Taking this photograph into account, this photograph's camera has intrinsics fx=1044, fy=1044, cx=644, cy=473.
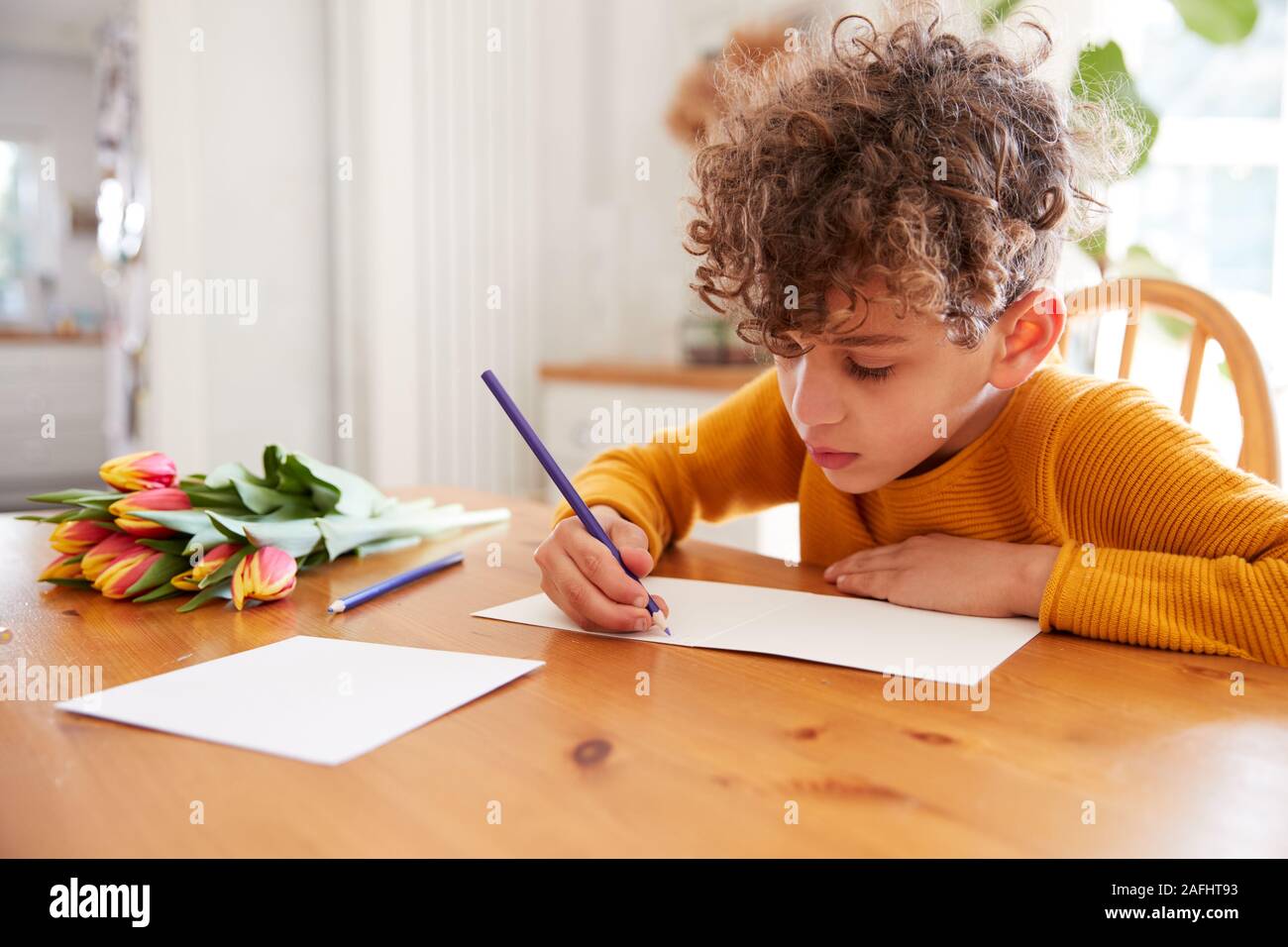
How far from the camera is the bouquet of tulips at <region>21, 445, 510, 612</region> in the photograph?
2.63 feet

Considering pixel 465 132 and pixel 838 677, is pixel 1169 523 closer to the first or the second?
pixel 838 677

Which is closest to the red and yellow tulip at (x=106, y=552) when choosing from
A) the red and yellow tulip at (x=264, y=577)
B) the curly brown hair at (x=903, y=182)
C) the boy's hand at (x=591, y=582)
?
the red and yellow tulip at (x=264, y=577)

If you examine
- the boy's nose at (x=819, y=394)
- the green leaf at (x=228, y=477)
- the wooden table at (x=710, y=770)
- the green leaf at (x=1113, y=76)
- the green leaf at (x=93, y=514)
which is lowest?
the wooden table at (x=710, y=770)

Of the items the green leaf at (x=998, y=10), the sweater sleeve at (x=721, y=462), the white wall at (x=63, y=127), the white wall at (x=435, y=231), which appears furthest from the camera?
the white wall at (x=63, y=127)

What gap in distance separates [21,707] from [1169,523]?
76 centimetres

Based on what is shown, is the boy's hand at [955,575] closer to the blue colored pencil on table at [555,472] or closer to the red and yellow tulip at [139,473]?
the blue colored pencil on table at [555,472]

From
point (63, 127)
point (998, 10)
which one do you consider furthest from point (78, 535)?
point (63, 127)

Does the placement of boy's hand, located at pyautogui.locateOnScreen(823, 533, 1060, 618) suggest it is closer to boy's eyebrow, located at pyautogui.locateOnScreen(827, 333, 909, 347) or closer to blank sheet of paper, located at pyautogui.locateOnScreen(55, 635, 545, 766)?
boy's eyebrow, located at pyautogui.locateOnScreen(827, 333, 909, 347)

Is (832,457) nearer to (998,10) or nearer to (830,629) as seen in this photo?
(830,629)

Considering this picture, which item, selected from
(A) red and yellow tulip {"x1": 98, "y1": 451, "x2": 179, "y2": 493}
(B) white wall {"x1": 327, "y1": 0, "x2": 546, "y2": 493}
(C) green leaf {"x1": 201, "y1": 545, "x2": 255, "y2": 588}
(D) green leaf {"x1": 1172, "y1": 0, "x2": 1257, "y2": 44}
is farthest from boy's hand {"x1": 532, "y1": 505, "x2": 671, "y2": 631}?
(B) white wall {"x1": 327, "y1": 0, "x2": 546, "y2": 493}

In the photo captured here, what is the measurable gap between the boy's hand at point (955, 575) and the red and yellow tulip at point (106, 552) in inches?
22.6

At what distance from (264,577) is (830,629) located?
421 millimetres

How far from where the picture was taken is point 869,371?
0.80 m

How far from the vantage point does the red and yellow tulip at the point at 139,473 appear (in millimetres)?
858
